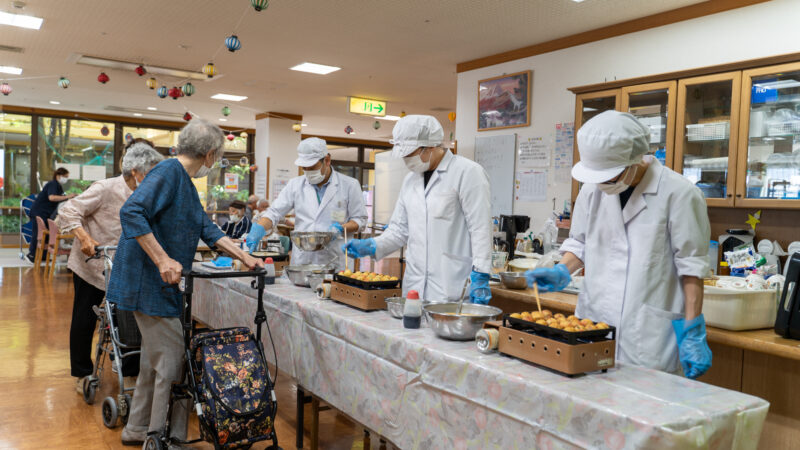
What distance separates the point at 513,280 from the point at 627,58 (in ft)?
9.59

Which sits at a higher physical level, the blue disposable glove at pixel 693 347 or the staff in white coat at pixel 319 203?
the staff in white coat at pixel 319 203

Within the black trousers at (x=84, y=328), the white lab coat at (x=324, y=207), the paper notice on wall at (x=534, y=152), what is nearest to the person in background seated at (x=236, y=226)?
the white lab coat at (x=324, y=207)

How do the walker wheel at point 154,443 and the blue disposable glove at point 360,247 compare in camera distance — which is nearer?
the walker wheel at point 154,443

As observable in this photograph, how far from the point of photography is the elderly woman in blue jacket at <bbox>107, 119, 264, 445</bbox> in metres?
2.50

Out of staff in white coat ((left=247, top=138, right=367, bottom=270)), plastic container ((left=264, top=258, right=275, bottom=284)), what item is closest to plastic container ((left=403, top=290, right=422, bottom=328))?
plastic container ((left=264, top=258, right=275, bottom=284))

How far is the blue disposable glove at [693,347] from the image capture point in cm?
192

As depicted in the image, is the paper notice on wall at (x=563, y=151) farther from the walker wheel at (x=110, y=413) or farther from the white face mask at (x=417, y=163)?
the walker wheel at (x=110, y=413)

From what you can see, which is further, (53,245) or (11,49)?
(53,245)

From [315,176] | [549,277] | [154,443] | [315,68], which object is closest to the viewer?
[549,277]

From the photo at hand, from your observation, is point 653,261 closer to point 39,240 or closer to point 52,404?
point 52,404

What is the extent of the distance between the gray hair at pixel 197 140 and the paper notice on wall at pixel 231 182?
491 inches

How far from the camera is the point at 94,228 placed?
3836 mm

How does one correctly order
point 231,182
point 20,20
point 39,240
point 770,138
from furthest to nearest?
point 231,182
point 39,240
point 20,20
point 770,138

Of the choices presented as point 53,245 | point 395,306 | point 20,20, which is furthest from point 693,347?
point 53,245
